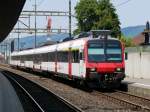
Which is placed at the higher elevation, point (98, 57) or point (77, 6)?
point (77, 6)

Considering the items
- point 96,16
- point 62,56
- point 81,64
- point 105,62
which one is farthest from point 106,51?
point 96,16

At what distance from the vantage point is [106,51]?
27500 mm

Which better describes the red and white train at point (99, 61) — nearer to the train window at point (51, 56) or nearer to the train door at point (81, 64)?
the train door at point (81, 64)

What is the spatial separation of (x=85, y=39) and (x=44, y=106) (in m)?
7.85

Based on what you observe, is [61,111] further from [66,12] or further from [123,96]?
[66,12]

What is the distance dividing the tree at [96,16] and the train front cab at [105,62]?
3659cm

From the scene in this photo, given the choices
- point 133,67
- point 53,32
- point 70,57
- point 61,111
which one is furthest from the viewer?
point 53,32

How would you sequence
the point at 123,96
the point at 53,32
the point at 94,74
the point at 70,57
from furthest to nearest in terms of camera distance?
the point at 53,32 < the point at 70,57 < the point at 94,74 < the point at 123,96

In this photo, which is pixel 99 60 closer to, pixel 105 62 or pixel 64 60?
pixel 105 62

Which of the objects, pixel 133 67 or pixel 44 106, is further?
pixel 133 67

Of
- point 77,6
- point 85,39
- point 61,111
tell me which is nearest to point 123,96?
point 85,39

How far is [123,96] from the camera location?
24.8m

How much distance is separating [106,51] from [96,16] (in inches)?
1506

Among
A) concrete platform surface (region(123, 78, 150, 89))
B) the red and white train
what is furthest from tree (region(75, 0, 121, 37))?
the red and white train
